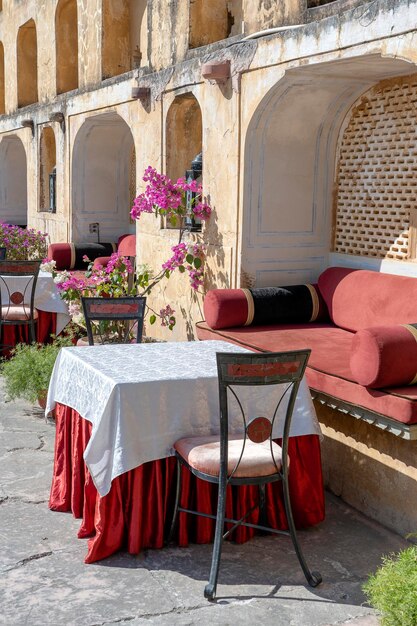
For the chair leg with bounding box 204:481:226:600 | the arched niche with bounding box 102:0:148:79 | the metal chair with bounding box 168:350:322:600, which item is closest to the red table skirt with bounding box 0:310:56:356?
the arched niche with bounding box 102:0:148:79

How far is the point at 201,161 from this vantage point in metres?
8.47

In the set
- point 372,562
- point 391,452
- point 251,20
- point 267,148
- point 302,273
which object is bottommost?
point 372,562

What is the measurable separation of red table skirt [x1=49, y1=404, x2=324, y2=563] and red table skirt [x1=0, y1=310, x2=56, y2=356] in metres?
4.03

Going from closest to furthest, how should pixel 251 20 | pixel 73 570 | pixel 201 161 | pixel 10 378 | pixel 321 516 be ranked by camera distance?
pixel 73 570
pixel 321 516
pixel 10 378
pixel 251 20
pixel 201 161

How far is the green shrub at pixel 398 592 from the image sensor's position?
3.02m

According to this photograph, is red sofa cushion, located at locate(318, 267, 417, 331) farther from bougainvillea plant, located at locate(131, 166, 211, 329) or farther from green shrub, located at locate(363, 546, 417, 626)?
green shrub, located at locate(363, 546, 417, 626)

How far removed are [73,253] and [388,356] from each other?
325 inches

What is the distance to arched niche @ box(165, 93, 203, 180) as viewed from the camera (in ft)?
29.6

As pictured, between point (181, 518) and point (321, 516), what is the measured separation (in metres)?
0.87

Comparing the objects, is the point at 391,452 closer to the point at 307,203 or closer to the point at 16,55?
the point at 307,203

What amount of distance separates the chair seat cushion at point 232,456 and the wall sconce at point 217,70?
14.7 feet

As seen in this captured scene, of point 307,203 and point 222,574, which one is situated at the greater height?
point 307,203

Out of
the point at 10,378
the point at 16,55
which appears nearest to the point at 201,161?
the point at 10,378

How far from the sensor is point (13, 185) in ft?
57.8
